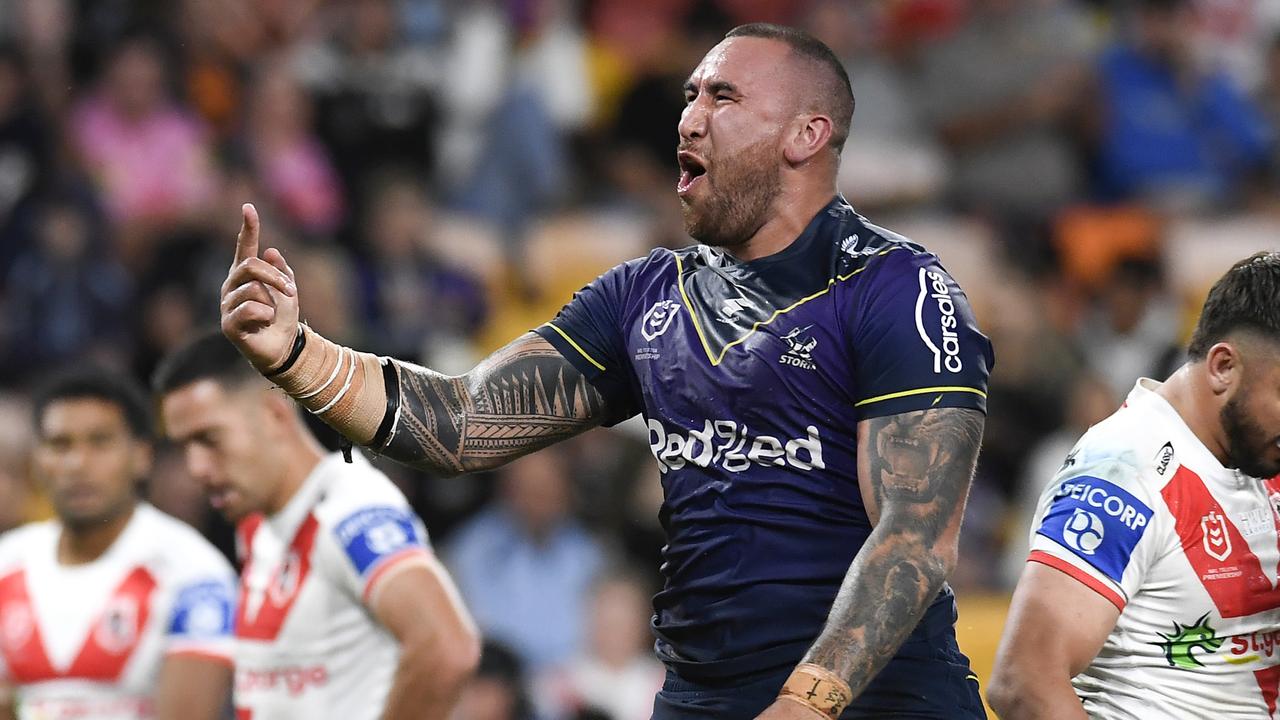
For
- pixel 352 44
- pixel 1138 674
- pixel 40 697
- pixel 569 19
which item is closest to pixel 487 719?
pixel 40 697

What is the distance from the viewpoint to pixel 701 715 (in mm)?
4332

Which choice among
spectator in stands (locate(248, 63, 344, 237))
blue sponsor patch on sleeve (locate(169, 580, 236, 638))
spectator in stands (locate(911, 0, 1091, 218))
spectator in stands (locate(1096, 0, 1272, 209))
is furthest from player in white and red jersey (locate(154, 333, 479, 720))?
spectator in stands (locate(1096, 0, 1272, 209))

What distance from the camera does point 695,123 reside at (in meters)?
4.59

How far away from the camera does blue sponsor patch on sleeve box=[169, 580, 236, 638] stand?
253 inches

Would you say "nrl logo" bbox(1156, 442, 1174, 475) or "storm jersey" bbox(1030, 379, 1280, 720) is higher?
"nrl logo" bbox(1156, 442, 1174, 475)

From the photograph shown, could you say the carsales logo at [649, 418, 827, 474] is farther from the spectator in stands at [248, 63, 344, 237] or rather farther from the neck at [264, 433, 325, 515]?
the spectator in stands at [248, 63, 344, 237]

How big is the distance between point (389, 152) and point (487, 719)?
14.6 ft

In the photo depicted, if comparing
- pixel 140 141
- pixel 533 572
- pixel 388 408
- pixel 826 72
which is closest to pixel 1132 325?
pixel 533 572

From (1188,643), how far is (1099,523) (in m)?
0.43

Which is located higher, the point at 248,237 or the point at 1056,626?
the point at 248,237

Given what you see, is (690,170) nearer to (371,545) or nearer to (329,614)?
(371,545)

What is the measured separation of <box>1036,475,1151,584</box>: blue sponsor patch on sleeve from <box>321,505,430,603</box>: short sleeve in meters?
2.04

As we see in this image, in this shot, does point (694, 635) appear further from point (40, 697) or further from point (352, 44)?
point (352, 44)

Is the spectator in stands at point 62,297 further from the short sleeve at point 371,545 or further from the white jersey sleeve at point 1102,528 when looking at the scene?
the white jersey sleeve at point 1102,528
